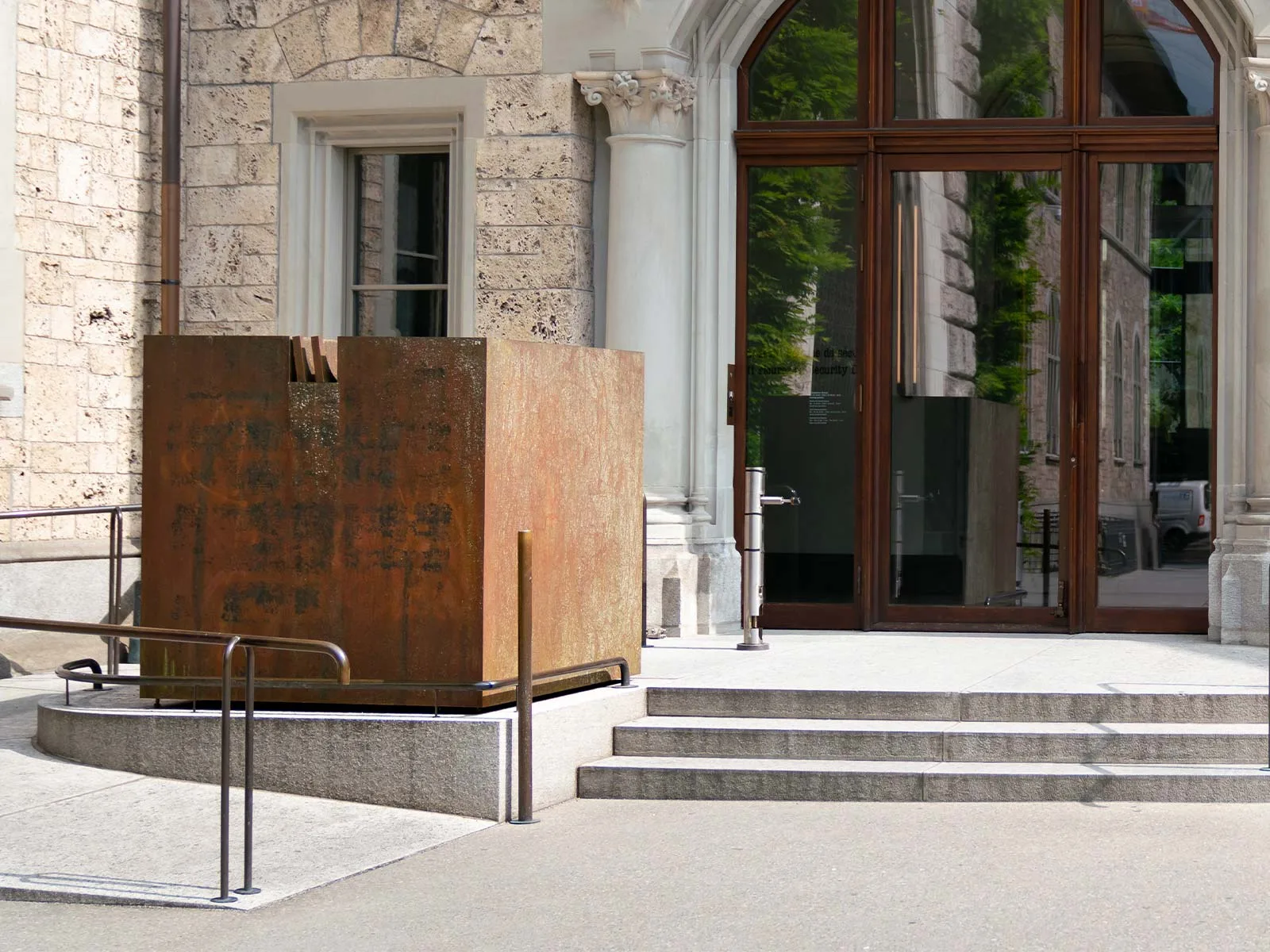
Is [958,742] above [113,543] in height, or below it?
below

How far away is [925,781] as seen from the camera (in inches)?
294

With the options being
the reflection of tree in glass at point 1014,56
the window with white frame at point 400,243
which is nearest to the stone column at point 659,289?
the window with white frame at point 400,243

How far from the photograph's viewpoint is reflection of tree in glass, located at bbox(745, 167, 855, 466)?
1180 centimetres

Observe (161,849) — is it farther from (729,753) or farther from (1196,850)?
(1196,850)

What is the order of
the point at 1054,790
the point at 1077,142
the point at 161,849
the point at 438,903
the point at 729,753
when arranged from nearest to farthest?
the point at 438,903, the point at 161,849, the point at 1054,790, the point at 729,753, the point at 1077,142

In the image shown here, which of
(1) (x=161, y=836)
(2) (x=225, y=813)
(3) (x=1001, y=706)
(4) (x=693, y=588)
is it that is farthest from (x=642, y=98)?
(2) (x=225, y=813)

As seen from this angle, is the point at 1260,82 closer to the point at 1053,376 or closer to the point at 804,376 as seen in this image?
the point at 1053,376

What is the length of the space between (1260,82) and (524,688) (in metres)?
6.49

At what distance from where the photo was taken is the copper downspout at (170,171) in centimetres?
1209

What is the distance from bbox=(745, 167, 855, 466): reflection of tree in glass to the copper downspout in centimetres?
384

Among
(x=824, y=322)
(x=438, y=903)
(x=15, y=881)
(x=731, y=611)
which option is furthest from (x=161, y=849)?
(x=824, y=322)

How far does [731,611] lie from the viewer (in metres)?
11.7

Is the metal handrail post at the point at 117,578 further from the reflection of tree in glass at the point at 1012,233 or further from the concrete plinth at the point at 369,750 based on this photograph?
the reflection of tree in glass at the point at 1012,233

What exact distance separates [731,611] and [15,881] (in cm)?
638
